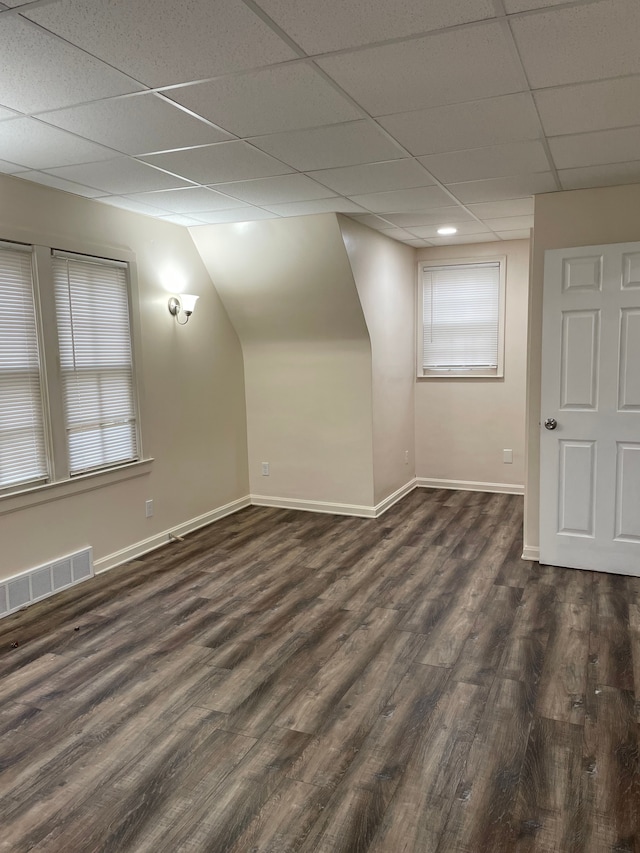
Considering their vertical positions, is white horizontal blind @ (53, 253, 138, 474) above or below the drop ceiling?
below

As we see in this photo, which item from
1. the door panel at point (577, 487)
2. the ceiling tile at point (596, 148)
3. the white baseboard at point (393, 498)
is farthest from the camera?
the white baseboard at point (393, 498)

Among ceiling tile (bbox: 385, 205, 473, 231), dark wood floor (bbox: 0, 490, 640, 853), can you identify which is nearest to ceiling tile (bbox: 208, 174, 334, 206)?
ceiling tile (bbox: 385, 205, 473, 231)

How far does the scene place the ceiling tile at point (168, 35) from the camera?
169 cm

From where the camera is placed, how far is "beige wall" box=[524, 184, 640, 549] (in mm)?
3734

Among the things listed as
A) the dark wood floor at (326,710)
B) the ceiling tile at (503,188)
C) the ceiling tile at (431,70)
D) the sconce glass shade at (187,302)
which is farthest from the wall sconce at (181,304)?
the ceiling tile at (431,70)

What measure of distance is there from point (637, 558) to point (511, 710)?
6.14ft

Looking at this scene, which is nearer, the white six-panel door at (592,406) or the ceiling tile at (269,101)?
the ceiling tile at (269,101)

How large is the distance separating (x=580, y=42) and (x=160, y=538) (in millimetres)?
3997

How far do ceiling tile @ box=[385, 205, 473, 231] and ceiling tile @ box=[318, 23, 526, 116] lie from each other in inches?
79.6

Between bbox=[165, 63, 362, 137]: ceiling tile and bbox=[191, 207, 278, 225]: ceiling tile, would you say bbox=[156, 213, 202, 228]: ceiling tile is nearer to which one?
bbox=[191, 207, 278, 225]: ceiling tile

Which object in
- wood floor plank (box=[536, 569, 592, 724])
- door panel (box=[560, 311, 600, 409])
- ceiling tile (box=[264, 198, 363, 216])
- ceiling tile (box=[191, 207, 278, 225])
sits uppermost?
ceiling tile (box=[191, 207, 278, 225])

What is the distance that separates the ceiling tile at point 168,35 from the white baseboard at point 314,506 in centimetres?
391

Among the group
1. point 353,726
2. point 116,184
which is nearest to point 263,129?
point 116,184

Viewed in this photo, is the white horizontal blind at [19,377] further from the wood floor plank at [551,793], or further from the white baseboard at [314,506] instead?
the wood floor plank at [551,793]
